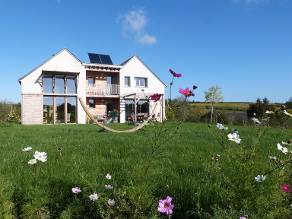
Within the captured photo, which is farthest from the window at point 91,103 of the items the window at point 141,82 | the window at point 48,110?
the window at point 141,82

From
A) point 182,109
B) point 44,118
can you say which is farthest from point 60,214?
point 44,118

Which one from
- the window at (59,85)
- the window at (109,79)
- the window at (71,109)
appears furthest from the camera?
the window at (109,79)

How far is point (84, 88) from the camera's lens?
3912 centimetres

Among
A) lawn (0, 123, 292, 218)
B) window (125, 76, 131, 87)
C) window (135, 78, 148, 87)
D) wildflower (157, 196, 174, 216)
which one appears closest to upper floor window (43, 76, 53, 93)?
window (125, 76, 131, 87)

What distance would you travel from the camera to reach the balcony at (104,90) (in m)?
40.2

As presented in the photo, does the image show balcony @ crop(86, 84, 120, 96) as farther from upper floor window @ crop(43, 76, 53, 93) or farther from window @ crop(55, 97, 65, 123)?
upper floor window @ crop(43, 76, 53, 93)

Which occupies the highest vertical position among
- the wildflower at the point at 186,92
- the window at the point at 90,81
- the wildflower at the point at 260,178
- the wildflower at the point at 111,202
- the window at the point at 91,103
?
the window at the point at 90,81

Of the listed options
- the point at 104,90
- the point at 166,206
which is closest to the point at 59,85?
the point at 104,90

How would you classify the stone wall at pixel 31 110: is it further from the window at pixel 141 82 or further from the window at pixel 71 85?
the window at pixel 141 82

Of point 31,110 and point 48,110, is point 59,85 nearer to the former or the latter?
point 48,110

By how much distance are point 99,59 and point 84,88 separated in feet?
13.3

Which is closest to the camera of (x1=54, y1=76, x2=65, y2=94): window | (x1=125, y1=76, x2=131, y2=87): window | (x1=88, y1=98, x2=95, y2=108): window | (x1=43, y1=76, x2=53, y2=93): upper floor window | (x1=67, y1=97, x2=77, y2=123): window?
(x1=43, y1=76, x2=53, y2=93): upper floor window

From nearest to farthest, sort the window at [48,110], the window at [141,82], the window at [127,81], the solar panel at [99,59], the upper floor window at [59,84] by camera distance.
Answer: the window at [48,110]
the upper floor window at [59,84]
the solar panel at [99,59]
the window at [127,81]
the window at [141,82]

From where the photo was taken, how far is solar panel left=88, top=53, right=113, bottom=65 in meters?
40.8
